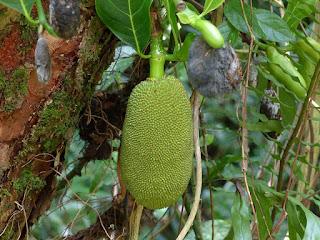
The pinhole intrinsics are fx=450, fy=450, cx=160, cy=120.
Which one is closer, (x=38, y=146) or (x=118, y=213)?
(x=38, y=146)

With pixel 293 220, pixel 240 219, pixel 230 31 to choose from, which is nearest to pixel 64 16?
pixel 230 31

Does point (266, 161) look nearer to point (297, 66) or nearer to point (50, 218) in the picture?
point (297, 66)

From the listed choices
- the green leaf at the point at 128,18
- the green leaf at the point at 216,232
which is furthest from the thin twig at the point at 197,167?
the green leaf at the point at 216,232

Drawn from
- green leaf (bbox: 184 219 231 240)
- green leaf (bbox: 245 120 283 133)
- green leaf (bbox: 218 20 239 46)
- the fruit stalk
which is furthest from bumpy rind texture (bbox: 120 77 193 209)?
green leaf (bbox: 184 219 231 240)

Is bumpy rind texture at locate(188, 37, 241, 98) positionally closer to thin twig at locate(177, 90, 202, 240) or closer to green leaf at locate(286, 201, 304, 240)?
thin twig at locate(177, 90, 202, 240)

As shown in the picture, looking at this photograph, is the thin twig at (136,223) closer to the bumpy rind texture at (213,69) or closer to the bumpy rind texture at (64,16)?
the bumpy rind texture at (213,69)

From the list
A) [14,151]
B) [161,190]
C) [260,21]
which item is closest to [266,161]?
[260,21]
